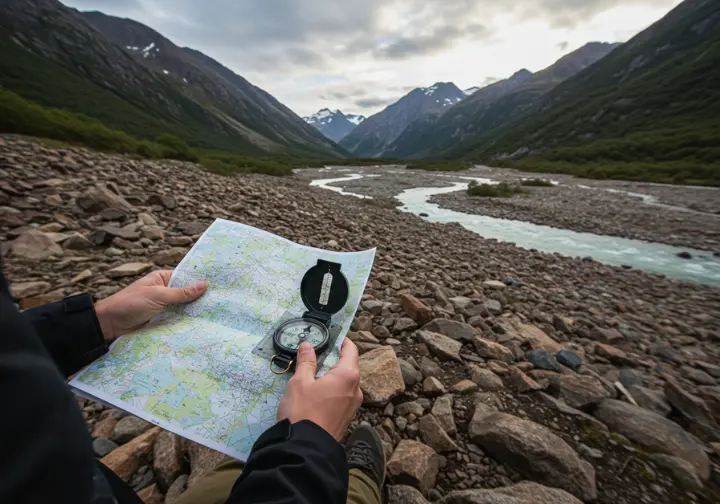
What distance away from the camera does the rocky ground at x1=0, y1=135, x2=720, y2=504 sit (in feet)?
5.16

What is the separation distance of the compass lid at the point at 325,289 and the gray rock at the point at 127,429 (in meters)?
1.15

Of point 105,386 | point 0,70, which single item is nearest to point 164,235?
point 105,386

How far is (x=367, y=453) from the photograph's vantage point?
1584 millimetres

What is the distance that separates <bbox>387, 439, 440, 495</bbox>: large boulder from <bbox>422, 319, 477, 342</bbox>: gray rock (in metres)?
1.23

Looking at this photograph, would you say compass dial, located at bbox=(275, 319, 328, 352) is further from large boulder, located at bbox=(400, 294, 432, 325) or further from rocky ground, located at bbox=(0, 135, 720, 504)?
large boulder, located at bbox=(400, 294, 432, 325)

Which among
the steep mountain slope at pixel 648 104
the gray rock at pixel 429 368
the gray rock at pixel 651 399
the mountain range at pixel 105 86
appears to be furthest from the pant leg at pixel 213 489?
the mountain range at pixel 105 86

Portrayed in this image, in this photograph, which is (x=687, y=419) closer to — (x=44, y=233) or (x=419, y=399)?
(x=419, y=399)

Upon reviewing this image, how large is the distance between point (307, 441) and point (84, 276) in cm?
312

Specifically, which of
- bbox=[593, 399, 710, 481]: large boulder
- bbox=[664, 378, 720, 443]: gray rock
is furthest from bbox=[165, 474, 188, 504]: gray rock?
bbox=[664, 378, 720, 443]: gray rock

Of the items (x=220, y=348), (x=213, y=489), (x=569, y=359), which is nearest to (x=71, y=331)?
(x=220, y=348)

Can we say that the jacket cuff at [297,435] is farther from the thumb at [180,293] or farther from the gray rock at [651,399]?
the gray rock at [651,399]

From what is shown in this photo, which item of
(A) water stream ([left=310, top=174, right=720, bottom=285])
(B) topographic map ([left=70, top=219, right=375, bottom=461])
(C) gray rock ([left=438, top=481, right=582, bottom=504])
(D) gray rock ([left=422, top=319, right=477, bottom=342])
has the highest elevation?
(B) topographic map ([left=70, top=219, right=375, bottom=461])

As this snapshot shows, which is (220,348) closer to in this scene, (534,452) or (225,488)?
(225,488)

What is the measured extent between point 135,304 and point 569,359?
3.17 meters
